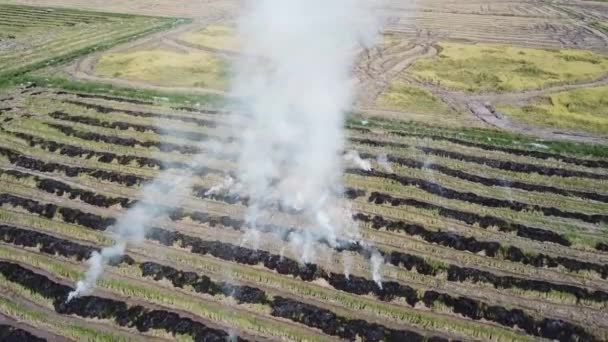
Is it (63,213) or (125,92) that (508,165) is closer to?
(63,213)

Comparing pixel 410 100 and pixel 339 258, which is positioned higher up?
pixel 410 100

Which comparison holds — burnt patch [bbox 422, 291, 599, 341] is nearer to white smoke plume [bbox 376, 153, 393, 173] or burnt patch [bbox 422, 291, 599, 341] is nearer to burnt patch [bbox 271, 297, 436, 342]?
burnt patch [bbox 271, 297, 436, 342]

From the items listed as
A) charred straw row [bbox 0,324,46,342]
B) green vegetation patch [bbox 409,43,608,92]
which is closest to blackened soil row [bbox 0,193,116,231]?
charred straw row [bbox 0,324,46,342]

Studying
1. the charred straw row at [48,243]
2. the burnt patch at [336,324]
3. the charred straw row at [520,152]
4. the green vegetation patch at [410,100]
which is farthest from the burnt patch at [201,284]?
the green vegetation patch at [410,100]

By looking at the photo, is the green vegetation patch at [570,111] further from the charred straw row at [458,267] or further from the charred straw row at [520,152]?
the charred straw row at [458,267]

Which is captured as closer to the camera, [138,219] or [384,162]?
[138,219]

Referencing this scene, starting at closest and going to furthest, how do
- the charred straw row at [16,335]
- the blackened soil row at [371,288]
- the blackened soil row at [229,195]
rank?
the charred straw row at [16,335], the blackened soil row at [371,288], the blackened soil row at [229,195]

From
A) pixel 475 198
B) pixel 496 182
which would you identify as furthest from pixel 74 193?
pixel 496 182

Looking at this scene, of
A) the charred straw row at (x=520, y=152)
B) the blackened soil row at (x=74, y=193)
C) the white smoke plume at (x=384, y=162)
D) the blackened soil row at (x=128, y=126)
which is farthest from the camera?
the blackened soil row at (x=128, y=126)
